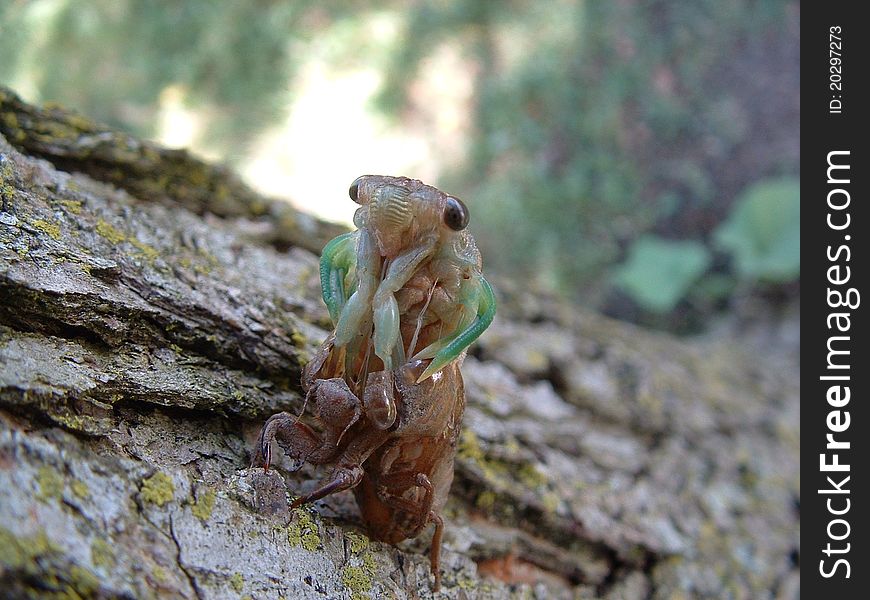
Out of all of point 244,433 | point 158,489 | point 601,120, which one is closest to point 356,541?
point 244,433

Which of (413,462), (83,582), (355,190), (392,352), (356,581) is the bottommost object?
(356,581)

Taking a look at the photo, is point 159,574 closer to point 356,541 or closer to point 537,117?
point 356,541

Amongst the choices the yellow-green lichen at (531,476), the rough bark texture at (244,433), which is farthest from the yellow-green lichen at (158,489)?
the yellow-green lichen at (531,476)

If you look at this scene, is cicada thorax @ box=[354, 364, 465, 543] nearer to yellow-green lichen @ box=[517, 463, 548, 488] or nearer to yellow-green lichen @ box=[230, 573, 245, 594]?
yellow-green lichen @ box=[230, 573, 245, 594]
